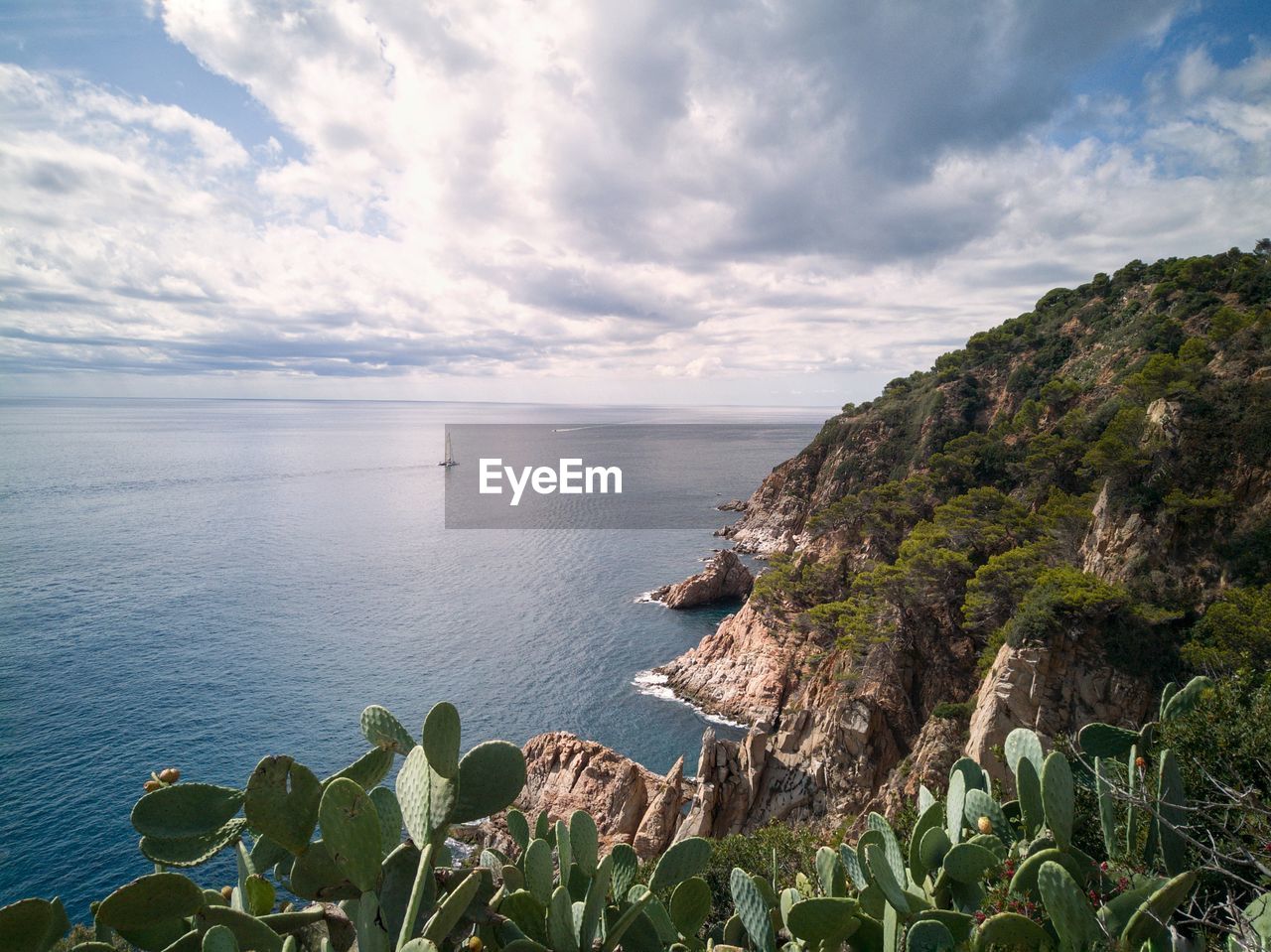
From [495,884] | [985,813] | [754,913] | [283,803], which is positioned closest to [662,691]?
[985,813]

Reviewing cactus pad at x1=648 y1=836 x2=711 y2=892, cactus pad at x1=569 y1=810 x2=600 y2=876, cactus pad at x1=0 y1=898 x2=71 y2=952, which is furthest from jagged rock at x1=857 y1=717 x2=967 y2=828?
cactus pad at x1=0 y1=898 x2=71 y2=952

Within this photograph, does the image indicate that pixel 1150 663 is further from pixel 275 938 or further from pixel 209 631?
pixel 209 631

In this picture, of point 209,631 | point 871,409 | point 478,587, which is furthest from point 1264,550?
point 209,631

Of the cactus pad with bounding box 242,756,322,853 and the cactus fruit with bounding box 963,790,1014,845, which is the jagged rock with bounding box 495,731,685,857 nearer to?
the cactus fruit with bounding box 963,790,1014,845

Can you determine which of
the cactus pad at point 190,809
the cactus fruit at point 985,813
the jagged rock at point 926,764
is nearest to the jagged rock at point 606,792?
the jagged rock at point 926,764

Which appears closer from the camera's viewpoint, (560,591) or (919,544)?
(919,544)

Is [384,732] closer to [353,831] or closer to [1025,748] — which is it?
[353,831]

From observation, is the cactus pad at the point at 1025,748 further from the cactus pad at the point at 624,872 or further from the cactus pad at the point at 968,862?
the cactus pad at the point at 624,872
